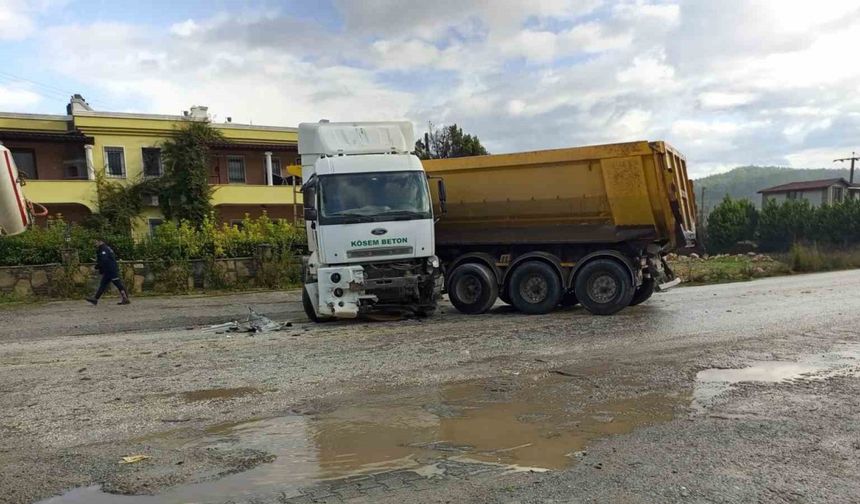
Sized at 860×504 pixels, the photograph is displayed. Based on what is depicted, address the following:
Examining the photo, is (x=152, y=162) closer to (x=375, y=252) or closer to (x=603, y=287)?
(x=375, y=252)

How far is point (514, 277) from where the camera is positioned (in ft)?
38.3

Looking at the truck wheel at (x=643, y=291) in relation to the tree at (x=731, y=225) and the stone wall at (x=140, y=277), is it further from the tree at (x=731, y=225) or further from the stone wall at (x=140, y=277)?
the tree at (x=731, y=225)

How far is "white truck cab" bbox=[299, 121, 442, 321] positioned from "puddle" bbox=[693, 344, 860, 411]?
517 cm

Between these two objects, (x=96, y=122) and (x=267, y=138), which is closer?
(x=96, y=122)

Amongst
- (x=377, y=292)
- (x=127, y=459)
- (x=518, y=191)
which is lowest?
(x=127, y=459)

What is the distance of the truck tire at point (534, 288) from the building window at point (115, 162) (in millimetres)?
23294

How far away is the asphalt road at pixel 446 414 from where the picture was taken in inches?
156

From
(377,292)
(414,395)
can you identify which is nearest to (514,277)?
(377,292)

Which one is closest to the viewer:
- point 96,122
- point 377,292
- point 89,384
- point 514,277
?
point 89,384

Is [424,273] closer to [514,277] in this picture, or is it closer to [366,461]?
[514,277]

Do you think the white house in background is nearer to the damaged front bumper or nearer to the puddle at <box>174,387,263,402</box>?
the damaged front bumper

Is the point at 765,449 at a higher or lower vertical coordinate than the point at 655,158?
lower

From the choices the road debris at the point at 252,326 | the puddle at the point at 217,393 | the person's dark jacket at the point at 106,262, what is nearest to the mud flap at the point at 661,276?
the road debris at the point at 252,326

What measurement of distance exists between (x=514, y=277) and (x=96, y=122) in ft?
77.6
